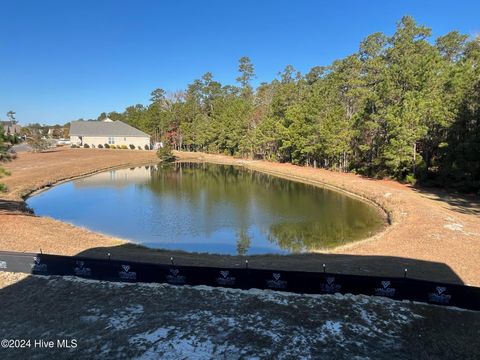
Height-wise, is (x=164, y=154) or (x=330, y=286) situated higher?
(x=164, y=154)

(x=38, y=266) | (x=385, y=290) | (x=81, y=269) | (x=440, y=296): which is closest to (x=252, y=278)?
(x=385, y=290)

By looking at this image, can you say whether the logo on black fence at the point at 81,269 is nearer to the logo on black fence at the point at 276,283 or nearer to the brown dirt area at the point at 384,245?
the brown dirt area at the point at 384,245

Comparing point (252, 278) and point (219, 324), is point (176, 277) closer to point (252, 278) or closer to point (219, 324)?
point (252, 278)

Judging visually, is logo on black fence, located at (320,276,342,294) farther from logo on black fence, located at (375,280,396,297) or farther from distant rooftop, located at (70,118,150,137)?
distant rooftop, located at (70,118,150,137)

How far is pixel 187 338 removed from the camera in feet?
28.7

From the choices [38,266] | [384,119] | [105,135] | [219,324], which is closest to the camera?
[219,324]

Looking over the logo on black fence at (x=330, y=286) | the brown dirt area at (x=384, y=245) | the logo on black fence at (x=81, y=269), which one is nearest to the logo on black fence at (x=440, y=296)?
the brown dirt area at (x=384, y=245)

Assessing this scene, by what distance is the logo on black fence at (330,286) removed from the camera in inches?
438

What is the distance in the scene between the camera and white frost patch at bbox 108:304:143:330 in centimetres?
928

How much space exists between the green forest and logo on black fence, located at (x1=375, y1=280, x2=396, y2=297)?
2404 centimetres

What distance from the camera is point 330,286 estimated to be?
441 inches

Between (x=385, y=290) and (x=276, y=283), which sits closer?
(x=385, y=290)

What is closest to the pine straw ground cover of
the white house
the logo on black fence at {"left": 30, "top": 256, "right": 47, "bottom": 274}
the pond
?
the logo on black fence at {"left": 30, "top": 256, "right": 47, "bottom": 274}

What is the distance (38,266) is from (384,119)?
3744 centimetres
